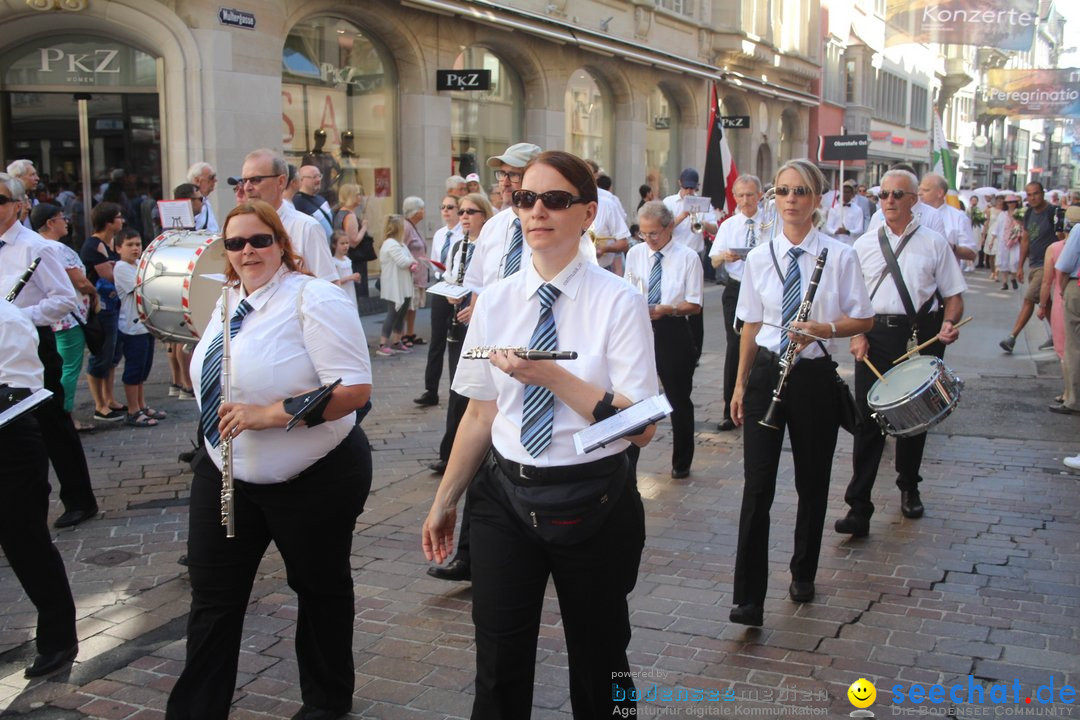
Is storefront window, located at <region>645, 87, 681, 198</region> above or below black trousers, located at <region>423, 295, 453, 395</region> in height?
above

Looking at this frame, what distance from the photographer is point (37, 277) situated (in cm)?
627

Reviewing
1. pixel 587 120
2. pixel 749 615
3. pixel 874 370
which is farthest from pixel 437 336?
pixel 587 120

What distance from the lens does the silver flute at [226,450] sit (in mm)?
3570

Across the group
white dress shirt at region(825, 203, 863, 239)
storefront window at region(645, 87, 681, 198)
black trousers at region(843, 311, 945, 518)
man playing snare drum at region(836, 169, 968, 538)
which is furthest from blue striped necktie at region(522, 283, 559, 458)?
storefront window at region(645, 87, 681, 198)

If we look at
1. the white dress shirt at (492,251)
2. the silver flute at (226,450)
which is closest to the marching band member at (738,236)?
the white dress shirt at (492,251)

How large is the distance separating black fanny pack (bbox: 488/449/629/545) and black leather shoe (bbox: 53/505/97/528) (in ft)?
14.5

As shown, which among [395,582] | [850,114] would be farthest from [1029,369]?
[850,114]

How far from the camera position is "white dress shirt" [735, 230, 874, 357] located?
5.08 meters

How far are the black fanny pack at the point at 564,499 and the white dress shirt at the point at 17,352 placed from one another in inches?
94.3

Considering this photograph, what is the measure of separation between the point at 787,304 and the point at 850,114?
136 feet

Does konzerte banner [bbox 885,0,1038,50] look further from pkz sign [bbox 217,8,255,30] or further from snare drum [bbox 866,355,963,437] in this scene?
snare drum [bbox 866,355,963,437]

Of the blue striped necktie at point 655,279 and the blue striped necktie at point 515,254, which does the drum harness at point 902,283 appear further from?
the blue striped necktie at point 515,254

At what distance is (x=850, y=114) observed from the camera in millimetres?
43625

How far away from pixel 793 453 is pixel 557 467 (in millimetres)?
2304
